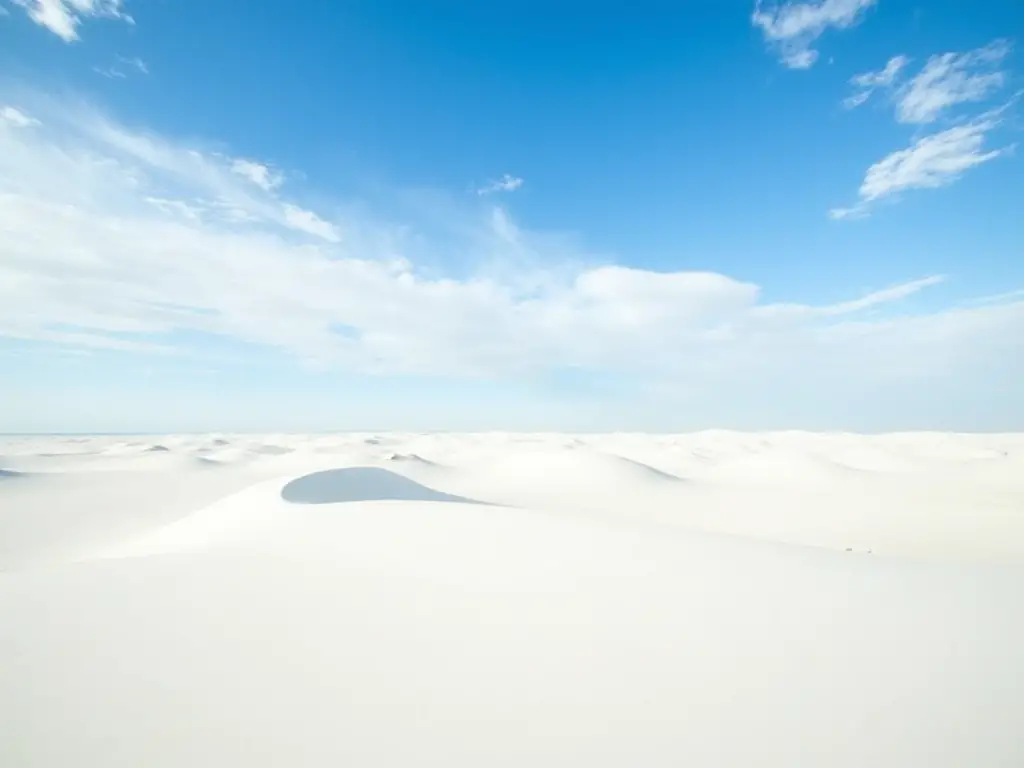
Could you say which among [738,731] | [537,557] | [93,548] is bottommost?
[93,548]

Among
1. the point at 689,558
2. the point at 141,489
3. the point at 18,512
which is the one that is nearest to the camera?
the point at 689,558

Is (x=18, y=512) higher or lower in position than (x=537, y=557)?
lower

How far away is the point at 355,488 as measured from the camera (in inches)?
781

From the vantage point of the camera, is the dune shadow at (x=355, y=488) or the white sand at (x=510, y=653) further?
the dune shadow at (x=355, y=488)

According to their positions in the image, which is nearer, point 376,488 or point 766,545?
point 766,545

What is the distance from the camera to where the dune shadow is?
1639 cm

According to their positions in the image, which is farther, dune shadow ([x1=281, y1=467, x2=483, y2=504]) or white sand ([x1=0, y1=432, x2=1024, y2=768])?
dune shadow ([x1=281, y1=467, x2=483, y2=504])

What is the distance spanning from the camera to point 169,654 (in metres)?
3.53

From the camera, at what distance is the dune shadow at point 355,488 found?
53.8ft

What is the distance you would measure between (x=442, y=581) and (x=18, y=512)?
25594mm

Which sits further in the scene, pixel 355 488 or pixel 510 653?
pixel 355 488

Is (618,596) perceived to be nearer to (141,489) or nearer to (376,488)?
(376,488)

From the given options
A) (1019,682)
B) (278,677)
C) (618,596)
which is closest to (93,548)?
(278,677)

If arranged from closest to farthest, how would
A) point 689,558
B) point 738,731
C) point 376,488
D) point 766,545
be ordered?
point 738,731, point 689,558, point 766,545, point 376,488
